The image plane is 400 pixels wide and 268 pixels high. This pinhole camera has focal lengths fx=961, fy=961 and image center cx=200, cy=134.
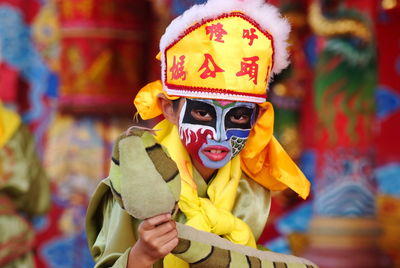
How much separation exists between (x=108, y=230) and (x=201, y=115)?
383 millimetres

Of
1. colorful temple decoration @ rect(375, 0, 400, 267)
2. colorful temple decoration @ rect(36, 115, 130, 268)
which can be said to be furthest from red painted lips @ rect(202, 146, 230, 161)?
colorful temple decoration @ rect(36, 115, 130, 268)

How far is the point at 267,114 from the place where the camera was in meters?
2.56

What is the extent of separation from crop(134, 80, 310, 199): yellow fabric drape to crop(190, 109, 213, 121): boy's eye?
0.12 meters

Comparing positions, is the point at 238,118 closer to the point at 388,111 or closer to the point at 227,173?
the point at 227,173

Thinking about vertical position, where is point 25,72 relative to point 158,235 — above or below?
below

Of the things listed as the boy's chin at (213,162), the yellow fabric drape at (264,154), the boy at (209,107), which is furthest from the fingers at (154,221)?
the yellow fabric drape at (264,154)

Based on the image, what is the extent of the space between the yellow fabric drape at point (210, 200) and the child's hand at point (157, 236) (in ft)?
0.66

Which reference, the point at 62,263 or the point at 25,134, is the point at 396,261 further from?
the point at 62,263

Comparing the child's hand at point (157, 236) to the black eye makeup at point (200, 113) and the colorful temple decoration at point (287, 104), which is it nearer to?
the black eye makeup at point (200, 113)

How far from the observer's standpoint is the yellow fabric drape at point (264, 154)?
254 cm

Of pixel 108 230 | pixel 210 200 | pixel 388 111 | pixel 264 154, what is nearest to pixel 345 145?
pixel 388 111

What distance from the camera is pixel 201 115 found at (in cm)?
244

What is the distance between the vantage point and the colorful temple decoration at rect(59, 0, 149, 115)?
620 cm

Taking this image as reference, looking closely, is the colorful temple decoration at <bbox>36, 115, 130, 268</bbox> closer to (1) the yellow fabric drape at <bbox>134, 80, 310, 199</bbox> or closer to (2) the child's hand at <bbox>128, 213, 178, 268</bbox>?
(1) the yellow fabric drape at <bbox>134, 80, 310, 199</bbox>
